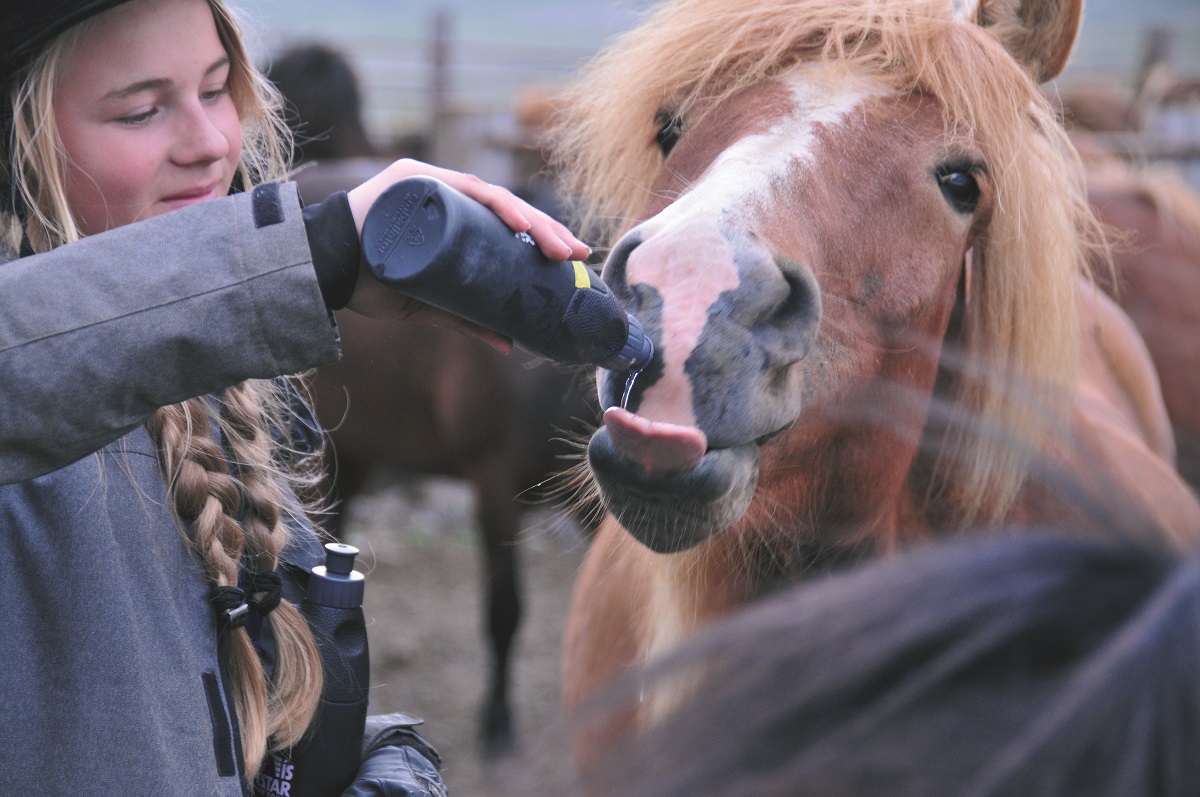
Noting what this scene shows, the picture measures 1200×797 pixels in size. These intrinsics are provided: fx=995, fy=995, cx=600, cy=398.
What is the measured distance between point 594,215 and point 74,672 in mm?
1326

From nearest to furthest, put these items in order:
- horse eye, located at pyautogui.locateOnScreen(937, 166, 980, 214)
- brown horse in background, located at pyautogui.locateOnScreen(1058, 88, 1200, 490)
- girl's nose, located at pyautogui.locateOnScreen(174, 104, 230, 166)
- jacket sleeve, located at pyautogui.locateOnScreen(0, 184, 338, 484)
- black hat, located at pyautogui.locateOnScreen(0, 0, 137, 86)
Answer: jacket sleeve, located at pyautogui.locateOnScreen(0, 184, 338, 484)
black hat, located at pyautogui.locateOnScreen(0, 0, 137, 86)
girl's nose, located at pyautogui.locateOnScreen(174, 104, 230, 166)
horse eye, located at pyautogui.locateOnScreen(937, 166, 980, 214)
brown horse in background, located at pyautogui.locateOnScreen(1058, 88, 1200, 490)

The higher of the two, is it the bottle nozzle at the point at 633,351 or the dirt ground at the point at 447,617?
the bottle nozzle at the point at 633,351

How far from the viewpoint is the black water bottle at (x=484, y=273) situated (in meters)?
0.81

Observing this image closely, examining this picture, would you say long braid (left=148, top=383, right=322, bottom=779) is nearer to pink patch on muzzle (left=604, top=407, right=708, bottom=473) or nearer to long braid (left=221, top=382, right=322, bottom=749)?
long braid (left=221, top=382, right=322, bottom=749)

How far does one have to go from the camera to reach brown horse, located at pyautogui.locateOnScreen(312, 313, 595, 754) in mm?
4148

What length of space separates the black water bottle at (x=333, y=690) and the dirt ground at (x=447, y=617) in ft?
5.96

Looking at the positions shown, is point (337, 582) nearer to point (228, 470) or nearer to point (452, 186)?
point (228, 470)

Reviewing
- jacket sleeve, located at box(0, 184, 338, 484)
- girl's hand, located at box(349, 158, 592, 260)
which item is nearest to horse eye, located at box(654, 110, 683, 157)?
girl's hand, located at box(349, 158, 592, 260)

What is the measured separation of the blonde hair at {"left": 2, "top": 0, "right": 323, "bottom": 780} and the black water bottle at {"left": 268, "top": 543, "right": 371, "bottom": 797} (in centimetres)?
3

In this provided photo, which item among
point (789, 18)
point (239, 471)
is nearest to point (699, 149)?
point (789, 18)

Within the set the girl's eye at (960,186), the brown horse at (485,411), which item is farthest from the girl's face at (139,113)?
the brown horse at (485,411)

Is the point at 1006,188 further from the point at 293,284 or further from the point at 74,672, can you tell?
the point at 74,672

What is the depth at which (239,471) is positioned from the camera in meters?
1.23

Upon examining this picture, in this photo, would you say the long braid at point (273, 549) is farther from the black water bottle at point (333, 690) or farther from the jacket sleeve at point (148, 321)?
the jacket sleeve at point (148, 321)
